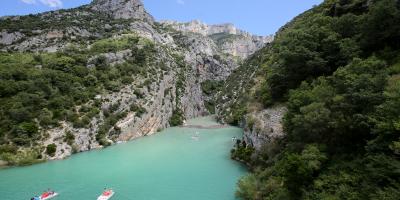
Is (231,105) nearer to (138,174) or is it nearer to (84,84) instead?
(84,84)

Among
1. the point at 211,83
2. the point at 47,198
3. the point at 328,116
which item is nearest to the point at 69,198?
the point at 47,198

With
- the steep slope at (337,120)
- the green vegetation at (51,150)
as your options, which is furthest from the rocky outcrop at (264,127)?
the green vegetation at (51,150)

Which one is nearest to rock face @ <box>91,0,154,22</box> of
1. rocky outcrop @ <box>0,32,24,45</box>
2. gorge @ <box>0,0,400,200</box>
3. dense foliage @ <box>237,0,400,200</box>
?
gorge @ <box>0,0,400,200</box>

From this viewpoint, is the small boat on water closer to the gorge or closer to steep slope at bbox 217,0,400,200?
the gorge

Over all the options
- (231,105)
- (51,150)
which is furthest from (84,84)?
(231,105)

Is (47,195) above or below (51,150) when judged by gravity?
below

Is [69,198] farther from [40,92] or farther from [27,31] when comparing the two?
[27,31]
